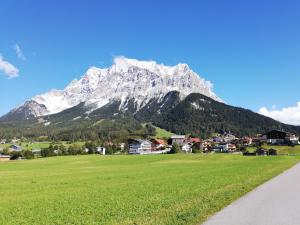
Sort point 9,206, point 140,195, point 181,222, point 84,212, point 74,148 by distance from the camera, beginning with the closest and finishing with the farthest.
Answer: point 181,222
point 84,212
point 9,206
point 140,195
point 74,148

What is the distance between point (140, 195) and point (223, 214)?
404 inches

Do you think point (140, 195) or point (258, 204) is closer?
point (258, 204)

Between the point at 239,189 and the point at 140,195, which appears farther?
the point at 239,189

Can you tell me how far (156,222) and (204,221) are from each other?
218 cm

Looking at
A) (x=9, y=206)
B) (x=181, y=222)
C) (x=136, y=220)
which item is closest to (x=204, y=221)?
(x=181, y=222)

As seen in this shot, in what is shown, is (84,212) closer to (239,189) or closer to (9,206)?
(9,206)

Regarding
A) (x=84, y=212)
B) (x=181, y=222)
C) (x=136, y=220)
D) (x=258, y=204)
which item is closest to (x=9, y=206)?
(x=84, y=212)

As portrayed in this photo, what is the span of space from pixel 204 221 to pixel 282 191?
13.9 m

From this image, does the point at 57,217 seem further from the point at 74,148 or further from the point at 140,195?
the point at 74,148

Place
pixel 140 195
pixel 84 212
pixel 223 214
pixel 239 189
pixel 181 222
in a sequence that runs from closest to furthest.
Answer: pixel 181 222 → pixel 223 214 → pixel 84 212 → pixel 140 195 → pixel 239 189

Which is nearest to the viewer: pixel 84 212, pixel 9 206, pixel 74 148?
pixel 84 212

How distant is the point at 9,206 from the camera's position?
25.3 metres

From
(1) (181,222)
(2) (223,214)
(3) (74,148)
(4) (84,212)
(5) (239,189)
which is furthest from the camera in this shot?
Answer: (3) (74,148)

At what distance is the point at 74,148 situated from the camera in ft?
590
